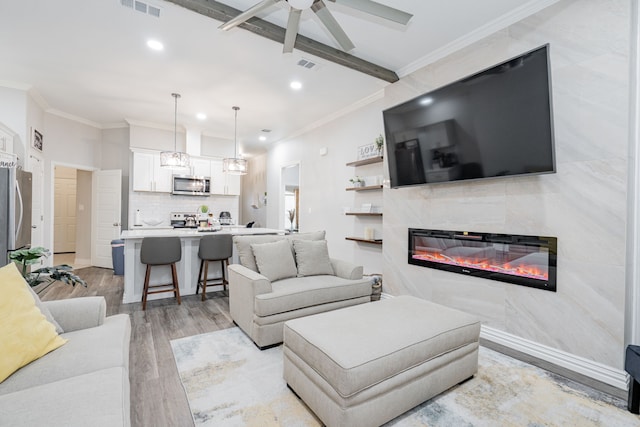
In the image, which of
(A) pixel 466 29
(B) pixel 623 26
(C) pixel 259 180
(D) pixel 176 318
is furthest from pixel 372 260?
(C) pixel 259 180

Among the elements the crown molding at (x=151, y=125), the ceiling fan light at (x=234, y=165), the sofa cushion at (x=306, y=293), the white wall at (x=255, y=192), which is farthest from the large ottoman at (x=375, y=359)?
the white wall at (x=255, y=192)

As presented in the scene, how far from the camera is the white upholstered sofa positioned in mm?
2590

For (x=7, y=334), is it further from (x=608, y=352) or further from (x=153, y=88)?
(x=153, y=88)

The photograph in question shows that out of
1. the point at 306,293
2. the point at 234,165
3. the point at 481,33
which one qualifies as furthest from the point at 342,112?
the point at 306,293

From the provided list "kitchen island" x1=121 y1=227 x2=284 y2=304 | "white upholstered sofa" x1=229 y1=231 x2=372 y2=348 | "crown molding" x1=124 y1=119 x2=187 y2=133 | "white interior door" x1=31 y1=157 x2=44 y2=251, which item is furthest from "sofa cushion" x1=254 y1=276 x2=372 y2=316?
"crown molding" x1=124 y1=119 x2=187 y2=133

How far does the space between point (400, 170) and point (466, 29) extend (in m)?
1.54

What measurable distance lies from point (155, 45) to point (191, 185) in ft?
12.0

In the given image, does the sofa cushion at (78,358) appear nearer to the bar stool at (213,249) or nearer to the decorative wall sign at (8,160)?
the bar stool at (213,249)

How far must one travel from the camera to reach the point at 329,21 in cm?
220

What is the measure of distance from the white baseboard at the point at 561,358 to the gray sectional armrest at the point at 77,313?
3262 mm

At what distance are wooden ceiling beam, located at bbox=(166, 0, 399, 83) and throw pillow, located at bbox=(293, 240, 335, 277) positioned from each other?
6.90 feet

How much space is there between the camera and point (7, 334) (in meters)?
1.35

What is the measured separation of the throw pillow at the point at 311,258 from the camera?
3.29 meters

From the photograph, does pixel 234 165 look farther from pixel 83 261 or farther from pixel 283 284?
pixel 83 261
